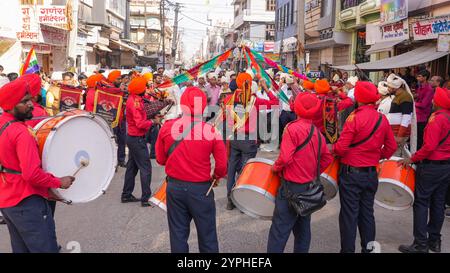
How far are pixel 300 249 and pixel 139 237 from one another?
2.06 meters

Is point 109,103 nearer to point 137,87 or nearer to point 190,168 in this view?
point 137,87

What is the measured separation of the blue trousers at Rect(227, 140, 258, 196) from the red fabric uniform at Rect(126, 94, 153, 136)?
130 centimetres

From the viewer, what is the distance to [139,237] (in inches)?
212

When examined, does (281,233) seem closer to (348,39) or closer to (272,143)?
(272,143)

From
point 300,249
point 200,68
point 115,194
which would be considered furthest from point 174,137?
point 200,68

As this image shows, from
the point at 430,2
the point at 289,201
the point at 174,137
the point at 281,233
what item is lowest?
the point at 281,233

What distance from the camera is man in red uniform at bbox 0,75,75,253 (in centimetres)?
325

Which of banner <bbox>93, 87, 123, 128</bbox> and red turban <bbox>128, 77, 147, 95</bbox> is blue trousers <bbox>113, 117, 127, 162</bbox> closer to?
banner <bbox>93, 87, 123, 128</bbox>

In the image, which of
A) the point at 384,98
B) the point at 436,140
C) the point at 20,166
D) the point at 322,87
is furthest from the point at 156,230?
the point at 384,98

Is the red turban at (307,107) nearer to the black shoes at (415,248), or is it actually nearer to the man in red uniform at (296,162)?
the man in red uniform at (296,162)

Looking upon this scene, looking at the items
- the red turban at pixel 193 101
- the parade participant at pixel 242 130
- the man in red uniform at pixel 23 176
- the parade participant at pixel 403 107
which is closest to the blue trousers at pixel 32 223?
the man in red uniform at pixel 23 176

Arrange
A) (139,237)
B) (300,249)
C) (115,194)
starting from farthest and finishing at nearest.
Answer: (115,194)
(139,237)
(300,249)

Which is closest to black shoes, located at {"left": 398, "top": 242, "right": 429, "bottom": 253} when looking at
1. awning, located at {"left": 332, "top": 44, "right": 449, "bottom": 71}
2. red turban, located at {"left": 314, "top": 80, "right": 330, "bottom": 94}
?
red turban, located at {"left": 314, "top": 80, "right": 330, "bottom": 94}

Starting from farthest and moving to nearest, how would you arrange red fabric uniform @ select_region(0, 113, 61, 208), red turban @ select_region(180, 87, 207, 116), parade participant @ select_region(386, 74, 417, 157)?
parade participant @ select_region(386, 74, 417, 157), red turban @ select_region(180, 87, 207, 116), red fabric uniform @ select_region(0, 113, 61, 208)
